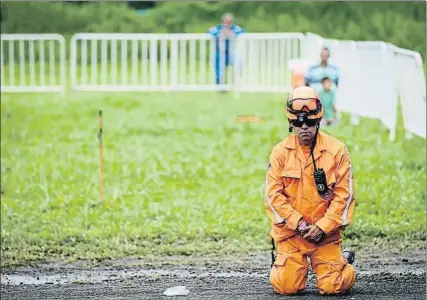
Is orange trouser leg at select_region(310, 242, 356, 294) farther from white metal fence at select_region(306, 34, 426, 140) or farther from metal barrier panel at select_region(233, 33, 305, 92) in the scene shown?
metal barrier panel at select_region(233, 33, 305, 92)

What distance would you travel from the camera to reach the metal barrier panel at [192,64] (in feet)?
68.2

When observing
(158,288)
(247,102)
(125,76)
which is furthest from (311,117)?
(125,76)

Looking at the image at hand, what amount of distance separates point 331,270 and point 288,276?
0.28m

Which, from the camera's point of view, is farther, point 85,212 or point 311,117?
point 85,212

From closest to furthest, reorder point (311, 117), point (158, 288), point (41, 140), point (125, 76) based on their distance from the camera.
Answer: point (311, 117)
point (158, 288)
point (41, 140)
point (125, 76)

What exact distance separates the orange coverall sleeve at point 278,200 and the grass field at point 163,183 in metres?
1.95

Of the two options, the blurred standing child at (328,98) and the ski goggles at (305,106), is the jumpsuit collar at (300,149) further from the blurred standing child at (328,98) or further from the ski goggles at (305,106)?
the blurred standing child at (328,98)

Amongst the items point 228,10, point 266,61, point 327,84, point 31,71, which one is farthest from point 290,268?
point 228,10

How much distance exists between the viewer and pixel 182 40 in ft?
71.6

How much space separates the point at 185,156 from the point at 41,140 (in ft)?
8.35

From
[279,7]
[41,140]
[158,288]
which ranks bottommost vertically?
[158,288]

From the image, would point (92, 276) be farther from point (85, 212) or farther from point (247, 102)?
point (247, 102)

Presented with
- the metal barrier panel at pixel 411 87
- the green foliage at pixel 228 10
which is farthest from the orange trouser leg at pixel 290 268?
the green foliage at pixel 228 10

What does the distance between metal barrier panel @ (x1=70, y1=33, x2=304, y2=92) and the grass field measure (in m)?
3.14
